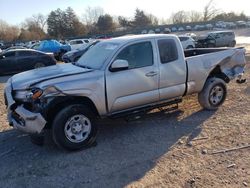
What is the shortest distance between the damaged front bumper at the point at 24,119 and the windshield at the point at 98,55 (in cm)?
145

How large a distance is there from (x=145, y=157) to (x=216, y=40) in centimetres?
2548

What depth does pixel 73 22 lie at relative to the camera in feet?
254

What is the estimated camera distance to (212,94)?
7484 mm

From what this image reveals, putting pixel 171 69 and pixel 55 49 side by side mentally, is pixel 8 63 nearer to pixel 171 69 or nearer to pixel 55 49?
pixel 55 49

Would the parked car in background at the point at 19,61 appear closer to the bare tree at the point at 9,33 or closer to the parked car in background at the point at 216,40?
the parked car in background at the point at 216,40

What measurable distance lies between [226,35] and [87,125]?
26.4 metres

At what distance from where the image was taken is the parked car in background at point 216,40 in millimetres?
28500

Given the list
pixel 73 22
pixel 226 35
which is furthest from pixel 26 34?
pixel 226 35

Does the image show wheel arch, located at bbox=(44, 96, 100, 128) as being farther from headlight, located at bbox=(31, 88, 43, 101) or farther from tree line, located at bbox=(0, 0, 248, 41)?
tree line, located at bbox=(0, 0, 248, 41)

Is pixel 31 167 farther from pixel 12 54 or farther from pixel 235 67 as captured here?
pixel 12 54

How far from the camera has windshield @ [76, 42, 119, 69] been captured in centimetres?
593

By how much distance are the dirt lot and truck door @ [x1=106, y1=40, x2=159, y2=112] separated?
641 millimetres

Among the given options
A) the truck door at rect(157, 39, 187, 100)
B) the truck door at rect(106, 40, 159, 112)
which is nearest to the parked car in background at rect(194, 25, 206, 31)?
the truck door at rect(157, 39, 187, 100)

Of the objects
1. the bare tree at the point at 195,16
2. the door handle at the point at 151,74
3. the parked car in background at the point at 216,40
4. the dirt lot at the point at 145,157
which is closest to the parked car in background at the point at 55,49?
the parked car in background at the point at 216,40
